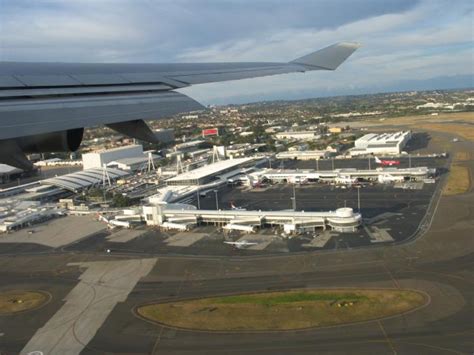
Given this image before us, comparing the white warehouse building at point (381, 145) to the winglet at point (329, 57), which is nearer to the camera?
the winglet at point (329, 57)

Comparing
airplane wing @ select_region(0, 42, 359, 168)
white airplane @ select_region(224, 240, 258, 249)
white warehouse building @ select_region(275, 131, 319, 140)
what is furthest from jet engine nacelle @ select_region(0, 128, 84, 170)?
white warehouse building @ select_region(275, 131, 319, 140)

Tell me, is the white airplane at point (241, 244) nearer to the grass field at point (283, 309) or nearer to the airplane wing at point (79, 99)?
the grass field at point (283, 309)

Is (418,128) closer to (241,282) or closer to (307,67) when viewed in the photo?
(241,282)

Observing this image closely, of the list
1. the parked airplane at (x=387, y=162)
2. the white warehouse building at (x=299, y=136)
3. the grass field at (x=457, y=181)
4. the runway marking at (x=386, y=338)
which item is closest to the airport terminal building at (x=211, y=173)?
the parked airplane at (x=387, y=162)

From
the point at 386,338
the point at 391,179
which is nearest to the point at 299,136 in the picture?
the point at 391,179

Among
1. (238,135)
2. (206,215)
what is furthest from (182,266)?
(238,135)

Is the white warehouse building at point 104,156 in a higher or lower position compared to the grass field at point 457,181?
higher

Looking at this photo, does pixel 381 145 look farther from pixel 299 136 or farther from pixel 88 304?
pixel 88 304
